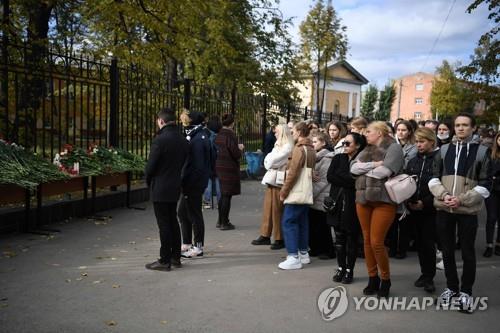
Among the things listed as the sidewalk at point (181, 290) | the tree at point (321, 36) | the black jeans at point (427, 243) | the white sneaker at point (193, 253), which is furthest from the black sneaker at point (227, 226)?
the tree at point (321, 36)

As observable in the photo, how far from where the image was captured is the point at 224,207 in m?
7.87

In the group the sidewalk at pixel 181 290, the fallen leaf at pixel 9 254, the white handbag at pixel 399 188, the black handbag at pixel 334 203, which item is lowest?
the sidewalk at pixel 181 290

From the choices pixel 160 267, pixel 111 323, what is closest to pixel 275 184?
pixel 160 267

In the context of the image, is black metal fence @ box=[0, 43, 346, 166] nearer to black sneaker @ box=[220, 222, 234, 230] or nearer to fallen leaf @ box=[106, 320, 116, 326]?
black sneaker @ box=[220, 222, 234, 230]

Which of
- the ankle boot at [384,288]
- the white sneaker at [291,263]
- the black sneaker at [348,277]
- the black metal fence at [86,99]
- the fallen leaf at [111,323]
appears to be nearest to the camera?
the fallen leaf at [111,323]

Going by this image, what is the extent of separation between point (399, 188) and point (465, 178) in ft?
1.95

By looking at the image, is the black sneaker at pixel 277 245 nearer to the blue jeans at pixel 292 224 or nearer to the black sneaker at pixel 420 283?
the blue jeans at pixel 292 224

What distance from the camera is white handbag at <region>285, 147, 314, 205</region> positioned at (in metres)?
5.53

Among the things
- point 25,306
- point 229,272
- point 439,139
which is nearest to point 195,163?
point 229,272

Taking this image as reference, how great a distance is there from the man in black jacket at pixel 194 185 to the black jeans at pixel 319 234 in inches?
57.5

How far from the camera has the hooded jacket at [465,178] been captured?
4.27 m

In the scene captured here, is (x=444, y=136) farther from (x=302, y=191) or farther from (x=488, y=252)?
(x=302, y=191)

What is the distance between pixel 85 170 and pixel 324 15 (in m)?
21.0

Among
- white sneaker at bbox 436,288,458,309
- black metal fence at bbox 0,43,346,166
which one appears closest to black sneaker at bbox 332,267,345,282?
white sneaker at bbox 436,288,458,309
